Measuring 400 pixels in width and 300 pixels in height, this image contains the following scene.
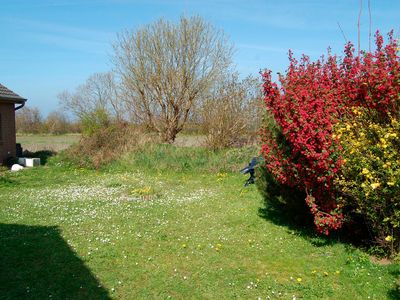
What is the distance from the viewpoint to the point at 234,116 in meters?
17.3

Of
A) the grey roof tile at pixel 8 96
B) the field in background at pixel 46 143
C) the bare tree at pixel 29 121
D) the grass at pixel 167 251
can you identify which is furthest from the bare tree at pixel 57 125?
the grass at pixel 167 251

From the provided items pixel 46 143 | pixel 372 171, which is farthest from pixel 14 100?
pixel 372 171

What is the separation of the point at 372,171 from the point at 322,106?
1344 millimetres

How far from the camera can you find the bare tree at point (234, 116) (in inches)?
679

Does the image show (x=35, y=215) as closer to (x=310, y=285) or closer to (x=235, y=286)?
(x=235, y=286)

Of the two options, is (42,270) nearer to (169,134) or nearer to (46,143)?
(169,134)


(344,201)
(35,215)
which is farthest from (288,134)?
(35,215)

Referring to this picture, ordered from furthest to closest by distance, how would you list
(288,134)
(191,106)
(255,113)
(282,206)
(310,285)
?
(191,106) < (255,113) < (282,206) < (288,134) < (310,285)

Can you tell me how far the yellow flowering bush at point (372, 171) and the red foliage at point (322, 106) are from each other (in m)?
0.18

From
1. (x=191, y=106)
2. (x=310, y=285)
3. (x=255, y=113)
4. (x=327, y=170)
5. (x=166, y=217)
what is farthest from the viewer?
(x=191, y=106)

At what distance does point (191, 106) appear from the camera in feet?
67.9

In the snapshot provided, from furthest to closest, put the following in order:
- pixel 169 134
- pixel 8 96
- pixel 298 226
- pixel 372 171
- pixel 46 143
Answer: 1. pixel 46 143
2. pixel 169 134
3. pixel 8 96
4. pixel 298 226
5. pixel 372 171

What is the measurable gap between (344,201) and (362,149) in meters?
1.00

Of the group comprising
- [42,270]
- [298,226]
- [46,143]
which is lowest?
[42,270]
